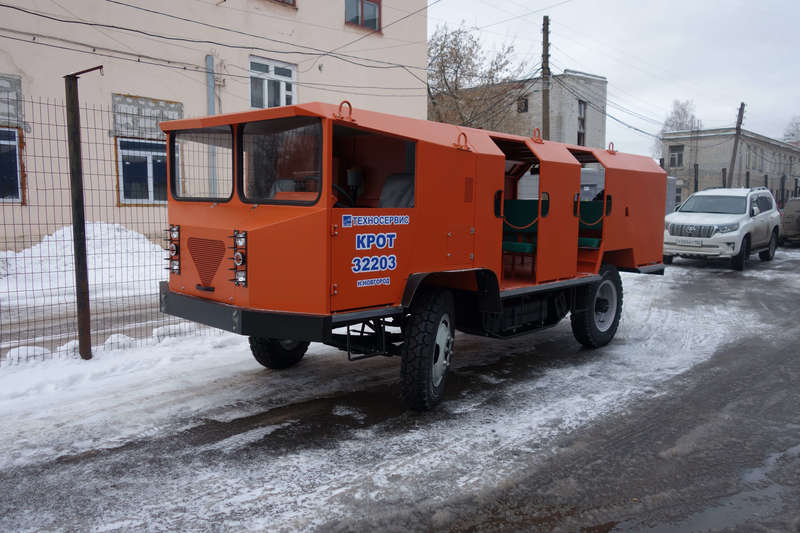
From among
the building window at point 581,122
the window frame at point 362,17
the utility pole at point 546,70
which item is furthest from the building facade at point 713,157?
the window frame at point 362,17

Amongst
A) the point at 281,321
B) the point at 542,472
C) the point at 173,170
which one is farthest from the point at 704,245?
the point at 281,321

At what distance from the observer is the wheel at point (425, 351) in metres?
5.07

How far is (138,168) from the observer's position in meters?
13.1

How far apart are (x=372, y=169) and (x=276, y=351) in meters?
2.12

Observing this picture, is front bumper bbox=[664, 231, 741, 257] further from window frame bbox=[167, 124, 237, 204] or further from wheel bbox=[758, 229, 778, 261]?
window frame bbox=[167, 124, 237, 204]

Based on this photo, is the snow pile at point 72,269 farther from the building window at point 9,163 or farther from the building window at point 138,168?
the building window at point 138,168

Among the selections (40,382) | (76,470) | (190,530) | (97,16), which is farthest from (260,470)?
(97,16)

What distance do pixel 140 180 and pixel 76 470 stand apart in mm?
10190

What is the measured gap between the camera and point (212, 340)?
24.4 feet

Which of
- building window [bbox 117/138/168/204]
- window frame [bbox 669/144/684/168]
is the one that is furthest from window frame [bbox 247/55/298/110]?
window frame [bbox 669/144/684/168]

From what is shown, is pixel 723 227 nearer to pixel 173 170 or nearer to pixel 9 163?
pixel 173 170

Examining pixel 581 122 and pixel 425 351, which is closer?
pixel 425 351

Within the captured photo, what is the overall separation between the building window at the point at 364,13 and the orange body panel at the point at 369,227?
12623mm

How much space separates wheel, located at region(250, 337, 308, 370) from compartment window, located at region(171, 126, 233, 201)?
160cm
